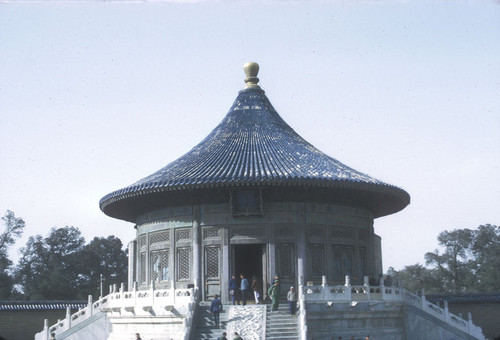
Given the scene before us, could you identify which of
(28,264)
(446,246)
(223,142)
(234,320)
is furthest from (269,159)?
(446,246)

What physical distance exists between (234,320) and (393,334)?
638 cm

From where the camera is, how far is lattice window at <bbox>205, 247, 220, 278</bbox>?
28.2m

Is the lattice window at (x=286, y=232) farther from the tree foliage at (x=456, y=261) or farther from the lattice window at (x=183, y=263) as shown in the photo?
the tree foliage at (x=456, y=261)

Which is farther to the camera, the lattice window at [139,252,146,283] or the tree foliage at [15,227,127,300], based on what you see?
the tree foliage at [15,227,127,300]

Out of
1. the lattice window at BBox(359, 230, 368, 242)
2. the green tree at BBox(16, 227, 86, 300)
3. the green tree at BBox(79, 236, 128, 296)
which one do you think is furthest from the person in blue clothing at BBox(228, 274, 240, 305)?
the green tree at BBox(79, 236, 128, 296)

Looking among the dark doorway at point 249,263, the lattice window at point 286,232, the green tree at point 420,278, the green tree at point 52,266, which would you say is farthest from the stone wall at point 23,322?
the green tree at point 420,278

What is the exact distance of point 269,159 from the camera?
29891 millimetres

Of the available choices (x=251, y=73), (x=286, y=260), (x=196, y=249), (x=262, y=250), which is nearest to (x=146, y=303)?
(x=196, y=249)

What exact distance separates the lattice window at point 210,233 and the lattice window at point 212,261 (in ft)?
1.56

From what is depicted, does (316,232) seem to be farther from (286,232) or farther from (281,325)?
(281,325)

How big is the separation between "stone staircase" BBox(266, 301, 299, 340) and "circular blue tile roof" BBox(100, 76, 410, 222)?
201 inches

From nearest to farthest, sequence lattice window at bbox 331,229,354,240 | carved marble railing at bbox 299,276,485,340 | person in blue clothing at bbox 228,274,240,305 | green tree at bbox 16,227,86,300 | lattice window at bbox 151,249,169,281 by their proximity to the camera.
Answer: carved marble railing at bbox 299,276,485,340 < person in blue clothing at bbox 228,274,240,305 < lattice window at bbox 331,229,354,240 < lattice window at bbox 151,249,169,281 < green tree at bbox 16,227,86,300

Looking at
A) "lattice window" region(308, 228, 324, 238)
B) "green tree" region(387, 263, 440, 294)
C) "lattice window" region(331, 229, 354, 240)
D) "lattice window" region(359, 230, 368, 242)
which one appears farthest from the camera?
"green tree" region(387, 263, 440, 294)

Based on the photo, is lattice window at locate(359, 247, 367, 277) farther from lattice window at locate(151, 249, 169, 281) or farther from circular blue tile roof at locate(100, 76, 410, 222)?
lattice window at locate(151, 249, 169, 281)
